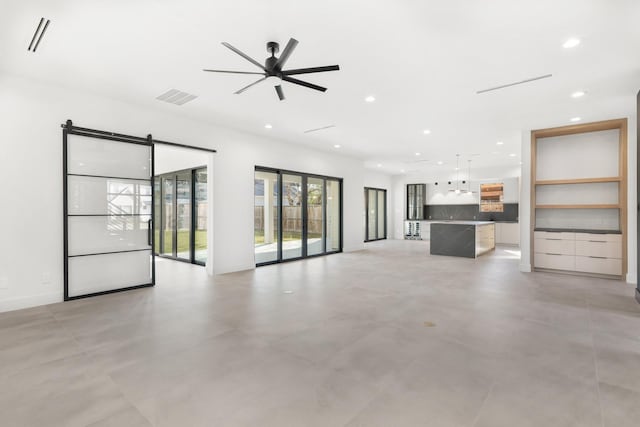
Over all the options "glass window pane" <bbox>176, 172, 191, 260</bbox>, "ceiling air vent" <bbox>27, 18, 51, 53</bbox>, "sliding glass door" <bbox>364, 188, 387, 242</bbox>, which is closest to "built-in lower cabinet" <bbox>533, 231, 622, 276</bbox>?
"sliding glass door" <bbox>364, 188, 387, 242</bbox>

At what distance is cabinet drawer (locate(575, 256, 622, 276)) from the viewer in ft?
19.7

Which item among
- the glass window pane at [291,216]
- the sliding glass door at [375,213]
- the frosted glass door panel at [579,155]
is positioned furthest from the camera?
the sliding glass door at [375,213]

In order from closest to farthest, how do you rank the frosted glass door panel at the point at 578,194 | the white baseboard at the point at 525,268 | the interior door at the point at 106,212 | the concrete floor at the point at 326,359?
1. the concrete floor at the point at 326,359
2. the interior door at the point at 106,212
3. the frosted glass door panel at the point at 578,194
4. the white baseboard at the point at 525,268

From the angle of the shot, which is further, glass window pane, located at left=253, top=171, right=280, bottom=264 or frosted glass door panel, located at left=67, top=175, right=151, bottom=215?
glass window pane, located at left=253, top=171, right=280, bottom=264

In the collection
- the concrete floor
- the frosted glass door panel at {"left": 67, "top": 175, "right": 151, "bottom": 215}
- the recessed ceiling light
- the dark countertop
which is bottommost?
the concrete floor

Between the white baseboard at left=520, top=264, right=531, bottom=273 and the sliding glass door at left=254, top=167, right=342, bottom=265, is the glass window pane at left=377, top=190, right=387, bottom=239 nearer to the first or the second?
the sliding glass door at left=254, top=167, right=342, bottom=265

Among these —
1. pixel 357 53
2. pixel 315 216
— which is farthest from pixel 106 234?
pixel 315 216

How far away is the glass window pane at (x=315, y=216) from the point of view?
8.79 meters

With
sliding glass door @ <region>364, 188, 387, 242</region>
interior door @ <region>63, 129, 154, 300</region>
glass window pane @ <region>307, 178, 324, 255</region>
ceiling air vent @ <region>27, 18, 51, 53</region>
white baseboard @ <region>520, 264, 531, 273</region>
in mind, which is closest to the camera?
ceiling air vent @ <region>27, 18, 51, 53</region>

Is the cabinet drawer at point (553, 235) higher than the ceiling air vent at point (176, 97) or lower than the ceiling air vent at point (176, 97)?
lower

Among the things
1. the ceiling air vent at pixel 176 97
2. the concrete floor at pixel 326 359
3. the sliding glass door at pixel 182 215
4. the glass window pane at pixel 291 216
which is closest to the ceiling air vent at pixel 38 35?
the ceiling air vent at pixel 176 97

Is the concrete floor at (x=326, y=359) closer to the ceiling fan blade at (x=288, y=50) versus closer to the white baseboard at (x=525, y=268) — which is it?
the white baseboard at (x=525, y=268)

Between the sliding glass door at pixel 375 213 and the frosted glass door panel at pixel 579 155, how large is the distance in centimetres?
708

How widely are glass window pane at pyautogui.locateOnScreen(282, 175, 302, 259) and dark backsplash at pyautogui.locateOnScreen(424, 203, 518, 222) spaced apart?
26.2ft
